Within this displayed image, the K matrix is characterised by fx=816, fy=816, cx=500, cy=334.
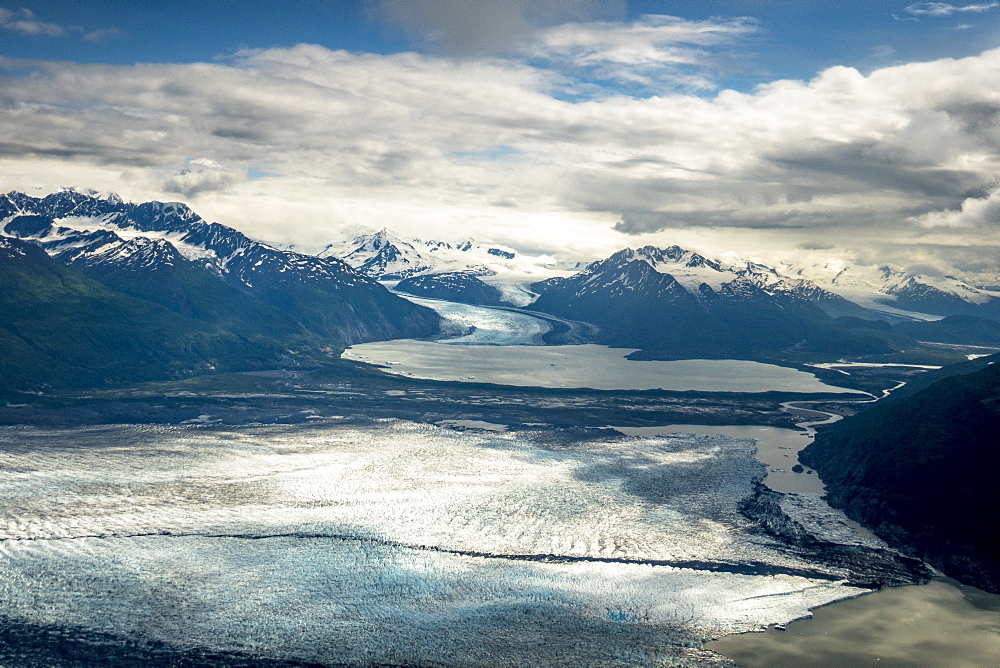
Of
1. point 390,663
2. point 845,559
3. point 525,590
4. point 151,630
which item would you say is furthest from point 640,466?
point 151,630

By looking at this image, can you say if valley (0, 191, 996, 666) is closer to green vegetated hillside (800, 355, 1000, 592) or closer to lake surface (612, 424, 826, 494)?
lake surface (612, 424, 826, 494)

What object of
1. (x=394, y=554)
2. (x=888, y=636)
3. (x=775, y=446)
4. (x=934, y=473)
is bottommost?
(x=888, y=636)

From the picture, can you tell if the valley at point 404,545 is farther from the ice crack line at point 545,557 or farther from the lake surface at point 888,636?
the lake surface at point 888,636

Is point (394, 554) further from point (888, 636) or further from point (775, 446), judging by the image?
point (775, 446)

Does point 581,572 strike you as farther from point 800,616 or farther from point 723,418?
point 723,418

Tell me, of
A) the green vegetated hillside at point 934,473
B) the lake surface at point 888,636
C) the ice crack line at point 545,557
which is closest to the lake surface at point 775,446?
the green vegetated hillside at point 934,473

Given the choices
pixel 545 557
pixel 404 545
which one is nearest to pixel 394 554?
pixel 404 545

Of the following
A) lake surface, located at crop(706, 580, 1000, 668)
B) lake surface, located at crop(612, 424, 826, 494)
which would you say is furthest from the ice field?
lake surface, located at crop(612, 424, 826, 494)
